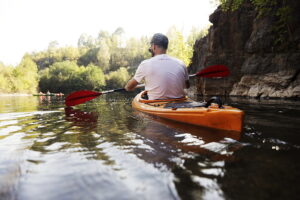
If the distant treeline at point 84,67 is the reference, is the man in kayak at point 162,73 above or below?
below

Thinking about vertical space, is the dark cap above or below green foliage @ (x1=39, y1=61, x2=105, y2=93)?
below

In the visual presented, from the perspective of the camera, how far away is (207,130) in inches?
122

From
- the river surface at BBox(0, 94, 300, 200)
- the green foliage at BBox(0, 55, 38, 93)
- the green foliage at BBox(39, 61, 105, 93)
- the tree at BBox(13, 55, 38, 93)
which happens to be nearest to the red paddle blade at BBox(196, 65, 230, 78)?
the river surface at BBox(0, 94, 300, 200)

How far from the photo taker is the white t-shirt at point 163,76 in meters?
4.13

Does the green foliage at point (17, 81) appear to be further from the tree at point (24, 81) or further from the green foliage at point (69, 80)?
the green foliage at point (69, 80)

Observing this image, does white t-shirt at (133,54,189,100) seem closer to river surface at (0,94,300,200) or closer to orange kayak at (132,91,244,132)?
orange kayak at (132,91,244,132)

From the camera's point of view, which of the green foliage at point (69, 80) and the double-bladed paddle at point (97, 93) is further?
the green foliage at point (69, 80)

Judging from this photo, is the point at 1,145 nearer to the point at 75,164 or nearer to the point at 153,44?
the point at 75,164

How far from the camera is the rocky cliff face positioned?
12172 millimetres

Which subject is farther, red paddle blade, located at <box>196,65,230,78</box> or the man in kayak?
red paddle blade, located at <box>196,65,230,78</box>

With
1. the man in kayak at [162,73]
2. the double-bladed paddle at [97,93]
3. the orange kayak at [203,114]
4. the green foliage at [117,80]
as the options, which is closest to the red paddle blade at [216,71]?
the double-bladed paddle at [97,93]

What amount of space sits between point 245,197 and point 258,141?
1402mm

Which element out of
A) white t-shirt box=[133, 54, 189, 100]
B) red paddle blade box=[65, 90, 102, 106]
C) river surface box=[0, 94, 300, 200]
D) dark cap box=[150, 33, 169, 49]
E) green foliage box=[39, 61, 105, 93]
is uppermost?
green foliage box=[39, 61, 105, 93]

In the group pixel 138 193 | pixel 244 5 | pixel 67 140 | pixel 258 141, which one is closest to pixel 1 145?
pixel 67 140
